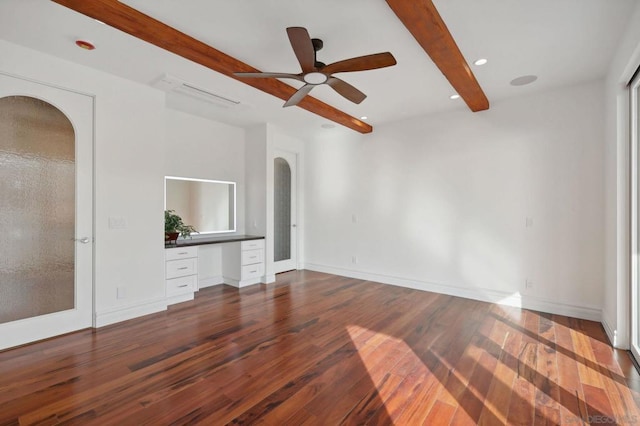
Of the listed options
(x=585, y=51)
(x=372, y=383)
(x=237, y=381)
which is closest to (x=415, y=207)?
(x=585, y=51)

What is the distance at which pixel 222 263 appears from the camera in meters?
5.21

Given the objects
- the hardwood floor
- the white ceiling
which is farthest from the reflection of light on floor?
the white ceiling

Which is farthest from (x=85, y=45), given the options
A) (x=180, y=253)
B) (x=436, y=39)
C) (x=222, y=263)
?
(x=222, y=263)

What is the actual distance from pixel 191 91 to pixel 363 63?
92.0 inches

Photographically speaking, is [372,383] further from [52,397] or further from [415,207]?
[415,207]

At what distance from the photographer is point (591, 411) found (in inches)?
76.3

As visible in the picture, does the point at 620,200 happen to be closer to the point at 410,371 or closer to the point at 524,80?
the point at 524,80

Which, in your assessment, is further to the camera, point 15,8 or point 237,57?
point 237,57

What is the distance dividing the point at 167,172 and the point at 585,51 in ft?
16.7

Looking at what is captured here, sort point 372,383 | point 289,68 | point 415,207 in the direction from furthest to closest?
1. point 415,207
2. point 289,68
3. point 372,383

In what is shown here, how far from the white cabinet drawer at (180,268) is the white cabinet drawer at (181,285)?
63 mm

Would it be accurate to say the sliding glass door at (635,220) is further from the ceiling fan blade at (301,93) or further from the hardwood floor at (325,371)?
the ceiling fan blade at (301,93)

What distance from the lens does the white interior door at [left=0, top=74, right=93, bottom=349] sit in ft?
9.14

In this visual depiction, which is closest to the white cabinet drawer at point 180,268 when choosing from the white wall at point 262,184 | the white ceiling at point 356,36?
the white wall at point 262,184
